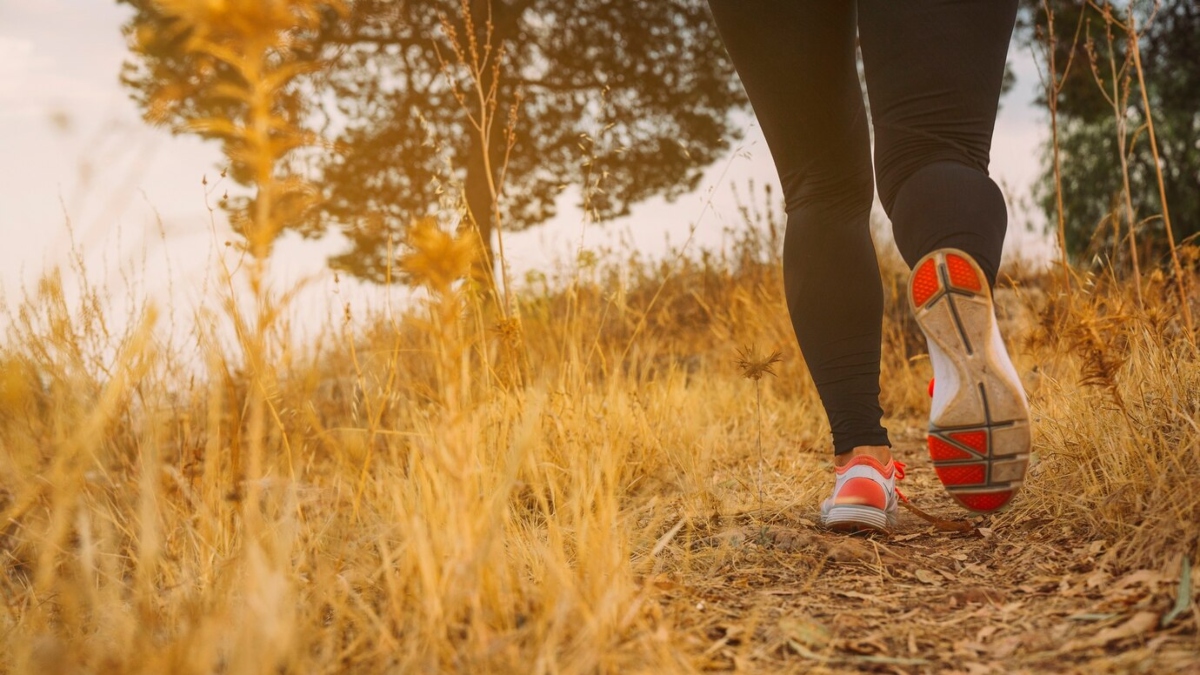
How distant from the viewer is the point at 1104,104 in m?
8.16

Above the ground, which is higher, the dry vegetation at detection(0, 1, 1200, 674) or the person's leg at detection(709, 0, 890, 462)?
the person's leg at detection(709, 0, 890, 462)

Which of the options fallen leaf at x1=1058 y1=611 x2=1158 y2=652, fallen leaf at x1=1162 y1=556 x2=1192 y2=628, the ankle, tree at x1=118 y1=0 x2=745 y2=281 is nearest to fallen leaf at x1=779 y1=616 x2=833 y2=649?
fallen leaf at x1=1058 y1=611 x2=1158 y2=652

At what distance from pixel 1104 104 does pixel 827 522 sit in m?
8.52

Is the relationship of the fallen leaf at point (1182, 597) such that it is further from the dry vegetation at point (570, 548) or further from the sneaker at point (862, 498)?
the sneaker at point (862, 498)

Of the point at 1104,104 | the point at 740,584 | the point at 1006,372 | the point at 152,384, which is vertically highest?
the point at 1104,104

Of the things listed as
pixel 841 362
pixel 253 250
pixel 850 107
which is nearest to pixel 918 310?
pixel 841 362

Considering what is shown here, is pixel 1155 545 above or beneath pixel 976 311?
beneath

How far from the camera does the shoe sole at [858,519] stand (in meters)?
1.47

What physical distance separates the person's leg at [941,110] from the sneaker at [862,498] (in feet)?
1.39

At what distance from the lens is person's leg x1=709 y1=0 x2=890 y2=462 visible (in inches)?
56.6

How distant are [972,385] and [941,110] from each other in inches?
16.6

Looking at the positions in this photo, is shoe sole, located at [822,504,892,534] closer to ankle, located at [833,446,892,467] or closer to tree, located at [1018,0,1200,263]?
ankle, located at [833,446,892,467]

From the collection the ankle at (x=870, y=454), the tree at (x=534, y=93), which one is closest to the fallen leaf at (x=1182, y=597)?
the ankle at (x=870, y=454)

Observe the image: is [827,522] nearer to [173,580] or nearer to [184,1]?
[173,580]
